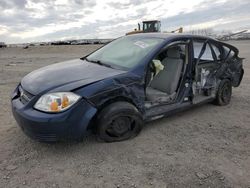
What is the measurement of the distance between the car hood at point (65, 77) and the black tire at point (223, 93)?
240 cm

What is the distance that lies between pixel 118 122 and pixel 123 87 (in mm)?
482

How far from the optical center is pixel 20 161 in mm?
2936

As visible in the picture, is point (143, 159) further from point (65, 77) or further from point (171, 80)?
point (171, 80)

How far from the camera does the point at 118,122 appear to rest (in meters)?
3.31

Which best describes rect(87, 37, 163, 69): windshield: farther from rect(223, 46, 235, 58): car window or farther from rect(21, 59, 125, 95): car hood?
rect(223, 46, 235, 58): car window

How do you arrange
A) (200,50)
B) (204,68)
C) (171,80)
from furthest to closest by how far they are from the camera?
1. (204,68)
2. (200,50)
3. (171,80)

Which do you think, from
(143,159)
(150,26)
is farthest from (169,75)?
(150,26)

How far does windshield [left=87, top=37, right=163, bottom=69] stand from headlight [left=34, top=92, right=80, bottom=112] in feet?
3.26


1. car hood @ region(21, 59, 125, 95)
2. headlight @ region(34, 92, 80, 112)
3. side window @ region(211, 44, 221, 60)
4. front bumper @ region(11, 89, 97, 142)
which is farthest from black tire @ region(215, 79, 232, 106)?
headlight @ region(34, 92, 80, 112)

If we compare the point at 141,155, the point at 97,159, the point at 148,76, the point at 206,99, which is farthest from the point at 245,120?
the point at 97,159

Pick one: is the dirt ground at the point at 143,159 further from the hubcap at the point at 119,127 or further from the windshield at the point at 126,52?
the windshield at the point at 126,52

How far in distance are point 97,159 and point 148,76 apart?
1.44m

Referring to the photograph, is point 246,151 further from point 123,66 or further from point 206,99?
point 123,66

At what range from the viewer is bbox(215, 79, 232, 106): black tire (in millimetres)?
4793
